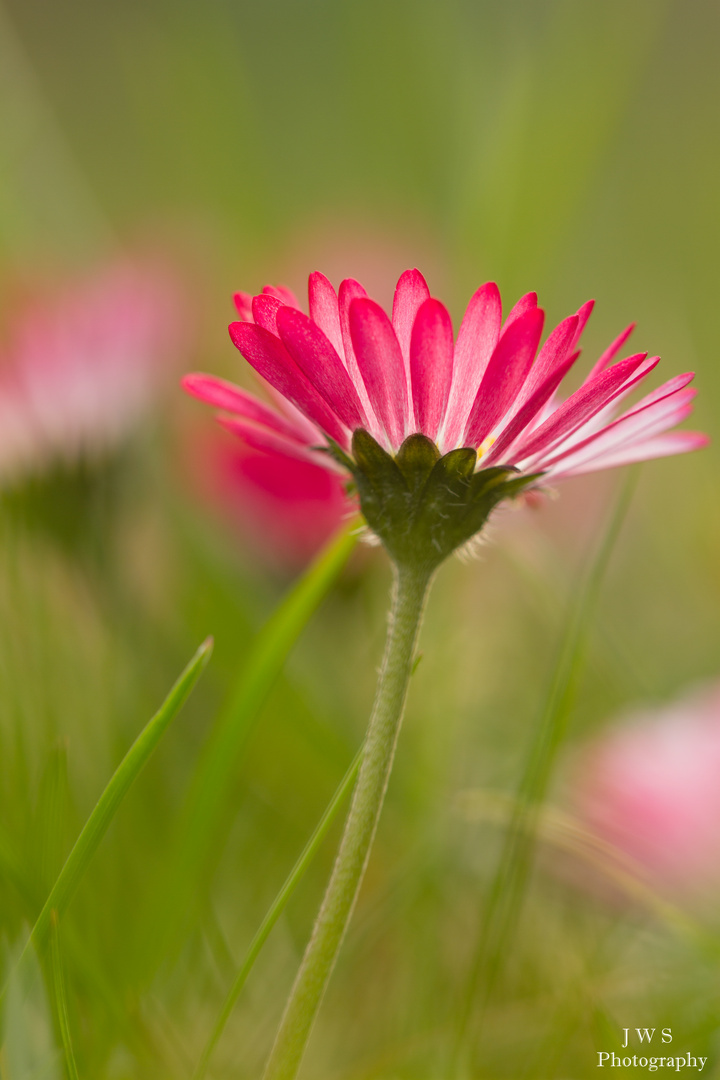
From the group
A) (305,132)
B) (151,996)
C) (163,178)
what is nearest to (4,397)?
(151,996)

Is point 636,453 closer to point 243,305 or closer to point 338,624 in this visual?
point 243,305

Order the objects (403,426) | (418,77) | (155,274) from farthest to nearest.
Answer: (418,77) < (155,274) < (403,426)

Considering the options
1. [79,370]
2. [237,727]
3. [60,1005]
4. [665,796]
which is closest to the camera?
[60,1005]

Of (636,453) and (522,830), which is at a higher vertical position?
(636,453)

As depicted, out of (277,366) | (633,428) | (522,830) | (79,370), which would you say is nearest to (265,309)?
(277,366)

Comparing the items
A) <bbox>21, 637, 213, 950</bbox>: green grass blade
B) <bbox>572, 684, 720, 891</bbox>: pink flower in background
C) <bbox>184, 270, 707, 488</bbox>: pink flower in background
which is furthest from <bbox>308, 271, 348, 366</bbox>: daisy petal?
<bbox>572, 684, 720, 891</bbox>: pink flower in background

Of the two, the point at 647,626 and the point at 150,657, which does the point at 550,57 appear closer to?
Result: the point at 647,626

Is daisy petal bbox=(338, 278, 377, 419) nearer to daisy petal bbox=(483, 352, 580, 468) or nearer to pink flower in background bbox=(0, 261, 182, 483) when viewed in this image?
daisy petal bbox=(483, 352, 580, 468)
